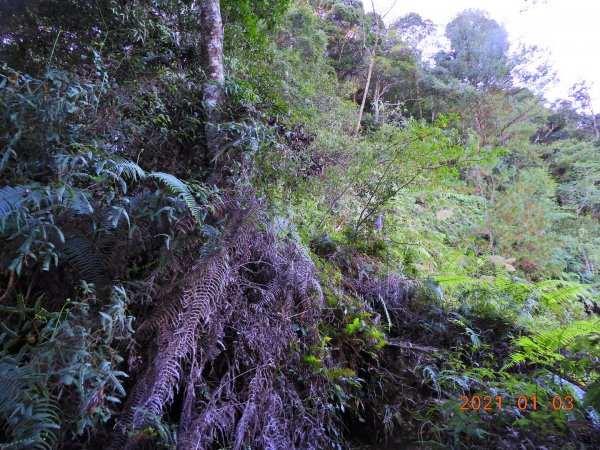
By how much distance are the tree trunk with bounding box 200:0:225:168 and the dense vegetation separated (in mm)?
43

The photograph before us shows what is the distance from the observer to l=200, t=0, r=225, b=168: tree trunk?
2717 millimetres

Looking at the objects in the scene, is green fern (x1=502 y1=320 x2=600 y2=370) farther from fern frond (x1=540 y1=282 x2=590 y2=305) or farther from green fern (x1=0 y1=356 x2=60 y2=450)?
green fern (x1=0 y1=356 x2=60 y2=450)

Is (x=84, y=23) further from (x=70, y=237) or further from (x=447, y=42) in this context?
(x=447, y=42)

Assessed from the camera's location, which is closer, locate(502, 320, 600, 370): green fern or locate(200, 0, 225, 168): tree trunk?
locate(502, 320, 600, 370): green fern

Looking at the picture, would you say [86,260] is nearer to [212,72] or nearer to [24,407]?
[24,407]

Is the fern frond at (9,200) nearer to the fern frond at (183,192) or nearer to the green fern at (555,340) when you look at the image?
the fern frond at (183,192)

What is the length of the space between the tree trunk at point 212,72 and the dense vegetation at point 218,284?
0.04m

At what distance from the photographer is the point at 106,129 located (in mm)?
2268

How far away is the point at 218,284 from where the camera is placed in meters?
2.02

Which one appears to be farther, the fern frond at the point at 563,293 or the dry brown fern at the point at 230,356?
the fern frond at the point at 563,293

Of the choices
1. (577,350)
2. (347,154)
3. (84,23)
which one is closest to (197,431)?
(577,350)

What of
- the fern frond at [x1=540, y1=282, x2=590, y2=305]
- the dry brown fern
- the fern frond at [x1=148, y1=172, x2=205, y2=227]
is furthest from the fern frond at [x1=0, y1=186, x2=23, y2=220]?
the fern frond at [x1=540, y1=282, x2=590, y2=305]

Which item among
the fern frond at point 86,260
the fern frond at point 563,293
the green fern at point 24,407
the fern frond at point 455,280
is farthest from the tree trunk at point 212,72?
the fern frond at point 563,293

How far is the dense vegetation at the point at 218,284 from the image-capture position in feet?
5.26
